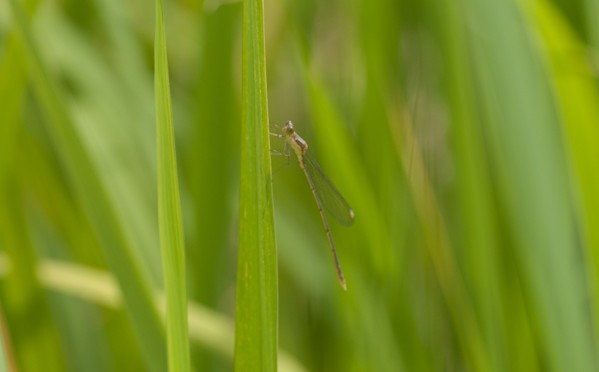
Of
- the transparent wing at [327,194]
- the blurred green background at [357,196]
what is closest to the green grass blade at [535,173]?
the blurred green background at [357,196]

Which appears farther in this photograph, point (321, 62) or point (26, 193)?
point (321, 62)

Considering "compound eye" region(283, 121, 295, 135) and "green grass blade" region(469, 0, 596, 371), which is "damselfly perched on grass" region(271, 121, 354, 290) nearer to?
"compound eye" region(283, 121, 295, 135)

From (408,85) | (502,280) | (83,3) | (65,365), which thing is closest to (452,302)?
(502,280)

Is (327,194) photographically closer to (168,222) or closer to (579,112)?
(579,112)

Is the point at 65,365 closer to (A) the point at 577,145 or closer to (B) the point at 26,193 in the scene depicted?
(B) the point at 26,193

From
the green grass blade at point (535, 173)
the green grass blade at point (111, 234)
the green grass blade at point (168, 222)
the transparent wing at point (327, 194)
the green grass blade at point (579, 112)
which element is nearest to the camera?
the green grass blade at point (168, 222)

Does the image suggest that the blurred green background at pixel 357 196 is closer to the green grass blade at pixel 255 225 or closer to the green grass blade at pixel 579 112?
the green grass blade at pixel 579 112
